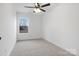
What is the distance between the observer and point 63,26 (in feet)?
14.3

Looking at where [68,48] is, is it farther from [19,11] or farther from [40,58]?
[40,58]

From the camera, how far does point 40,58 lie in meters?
1.03

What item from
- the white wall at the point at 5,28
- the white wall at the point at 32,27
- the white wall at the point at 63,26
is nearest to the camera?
the white wall at the point at 5,28

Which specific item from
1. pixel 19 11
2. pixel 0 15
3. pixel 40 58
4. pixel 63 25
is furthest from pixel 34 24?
pixel 40 58

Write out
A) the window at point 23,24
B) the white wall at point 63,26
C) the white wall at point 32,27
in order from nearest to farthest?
the white wall at point 63,26
the window at point 23,24
the white wall at point 32,27

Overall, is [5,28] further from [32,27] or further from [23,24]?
[32,27]

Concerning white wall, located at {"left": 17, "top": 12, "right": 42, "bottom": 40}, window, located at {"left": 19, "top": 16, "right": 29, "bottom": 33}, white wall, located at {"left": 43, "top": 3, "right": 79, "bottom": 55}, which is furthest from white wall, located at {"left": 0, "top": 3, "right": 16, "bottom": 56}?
white wall, located at {"left": 43, "top": 3, "right": 79, "bottom": 55}

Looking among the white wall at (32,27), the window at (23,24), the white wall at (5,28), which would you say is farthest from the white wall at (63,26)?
the white wall at (5,28)

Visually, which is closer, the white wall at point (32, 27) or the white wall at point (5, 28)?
the white wall at point (5, 28)

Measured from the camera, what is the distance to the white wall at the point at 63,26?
3617 mm

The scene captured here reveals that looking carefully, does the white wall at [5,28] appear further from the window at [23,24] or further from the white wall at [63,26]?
the white wall at [63,26]

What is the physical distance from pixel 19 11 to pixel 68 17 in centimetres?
221

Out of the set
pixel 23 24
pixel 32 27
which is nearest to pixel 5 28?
pixel 23 24

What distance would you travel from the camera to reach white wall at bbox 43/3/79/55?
362 centimetres
